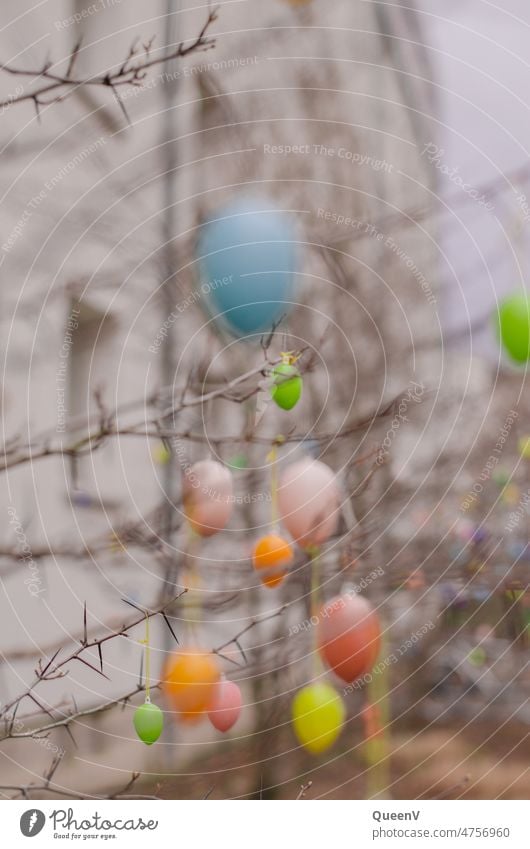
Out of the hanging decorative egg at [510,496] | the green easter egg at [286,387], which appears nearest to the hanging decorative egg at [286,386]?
the green easter egg at [286,387]

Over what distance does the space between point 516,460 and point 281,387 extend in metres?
0.27

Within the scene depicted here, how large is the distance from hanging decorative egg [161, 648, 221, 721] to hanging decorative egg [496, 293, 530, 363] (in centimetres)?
42

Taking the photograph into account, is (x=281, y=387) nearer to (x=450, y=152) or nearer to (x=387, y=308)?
(x=387, y=308)

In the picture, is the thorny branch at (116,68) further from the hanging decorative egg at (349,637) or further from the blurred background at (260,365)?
the hanging decorative egg at (349,637)

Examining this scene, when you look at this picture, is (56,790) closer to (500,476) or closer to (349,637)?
(349,637)

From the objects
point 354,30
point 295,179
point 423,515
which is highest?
point 354,30

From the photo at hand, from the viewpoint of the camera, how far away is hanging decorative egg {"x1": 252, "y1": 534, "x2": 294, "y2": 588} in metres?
0.83

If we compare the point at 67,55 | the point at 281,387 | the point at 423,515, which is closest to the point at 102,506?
the point at 281,387

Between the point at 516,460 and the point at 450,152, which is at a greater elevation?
the point at 450,152

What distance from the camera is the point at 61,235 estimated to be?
2.85 feet

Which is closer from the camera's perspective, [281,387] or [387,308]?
[281,387]

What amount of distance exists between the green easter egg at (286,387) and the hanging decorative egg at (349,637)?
0.20 meters

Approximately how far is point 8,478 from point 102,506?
10cm
